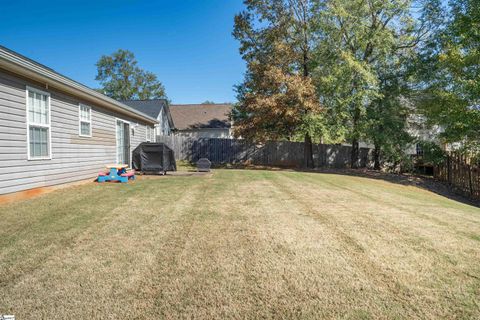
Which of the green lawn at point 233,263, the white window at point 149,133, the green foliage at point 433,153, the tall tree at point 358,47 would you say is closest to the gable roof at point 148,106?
the white window at point 149,133

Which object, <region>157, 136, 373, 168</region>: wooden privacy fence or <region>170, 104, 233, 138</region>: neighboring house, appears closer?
<region>157, 136, 373, 168</region>: wooden privacy fence

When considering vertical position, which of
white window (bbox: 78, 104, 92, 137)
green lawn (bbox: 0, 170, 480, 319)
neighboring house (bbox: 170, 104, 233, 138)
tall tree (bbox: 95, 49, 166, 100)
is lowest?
green lawn (bbox: 0, 170, 480, 319)

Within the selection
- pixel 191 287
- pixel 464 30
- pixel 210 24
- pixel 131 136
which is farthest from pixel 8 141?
pixel 464 30

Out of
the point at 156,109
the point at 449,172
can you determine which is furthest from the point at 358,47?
the point at 156,109

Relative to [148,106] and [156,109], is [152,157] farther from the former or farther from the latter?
[148,106]

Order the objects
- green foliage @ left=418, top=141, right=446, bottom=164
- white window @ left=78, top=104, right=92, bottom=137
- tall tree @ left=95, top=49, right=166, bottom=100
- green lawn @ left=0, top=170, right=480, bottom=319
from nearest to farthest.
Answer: green lawn @ left=0, top=170, right=480, bottom=319 < white window @ left=78, top=104, right=92, bottom=137 < green foliage @ left=418, top=141, right=446, bottom=164 < tall tree @ left=95, top=49, right=166, bottom=100

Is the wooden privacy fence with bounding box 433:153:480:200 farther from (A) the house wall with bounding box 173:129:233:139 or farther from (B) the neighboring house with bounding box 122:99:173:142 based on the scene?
(A) the house wall with bounding box 173:129:233:139

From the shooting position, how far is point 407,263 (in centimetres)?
269

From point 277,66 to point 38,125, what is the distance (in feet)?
40.1

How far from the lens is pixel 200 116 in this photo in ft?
83.9

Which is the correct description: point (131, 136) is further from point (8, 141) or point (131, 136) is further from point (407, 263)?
point (407, 263)

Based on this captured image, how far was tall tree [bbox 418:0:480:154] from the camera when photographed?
31.4ft

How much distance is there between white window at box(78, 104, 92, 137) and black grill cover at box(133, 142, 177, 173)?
7.00ft

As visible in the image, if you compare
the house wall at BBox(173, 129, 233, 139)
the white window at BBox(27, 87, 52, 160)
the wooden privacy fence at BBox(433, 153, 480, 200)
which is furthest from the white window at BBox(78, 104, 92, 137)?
the house wall at BBox(173, 129, 233, 139)
